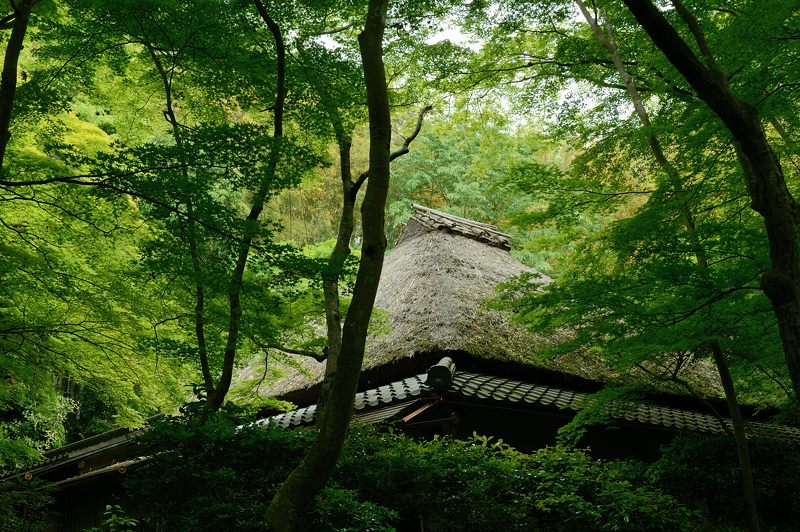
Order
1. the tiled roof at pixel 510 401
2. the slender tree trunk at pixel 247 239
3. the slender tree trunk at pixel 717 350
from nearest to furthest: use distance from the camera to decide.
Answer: the slender tree trunk at pixel 247 239 < the slender tree trunk at pixel 717 350 < the tiled roof at pixel 510 401

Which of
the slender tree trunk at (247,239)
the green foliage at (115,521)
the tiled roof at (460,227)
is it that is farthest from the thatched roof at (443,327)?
the green foliage at (115,521)

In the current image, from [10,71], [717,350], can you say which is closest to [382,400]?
[717,350]

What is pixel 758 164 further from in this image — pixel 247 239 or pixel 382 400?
pixel 382 400

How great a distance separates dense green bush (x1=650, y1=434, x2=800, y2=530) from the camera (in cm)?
588

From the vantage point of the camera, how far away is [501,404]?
21.4ft

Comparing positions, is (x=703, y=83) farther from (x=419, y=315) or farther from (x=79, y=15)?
(x=419, y=315)

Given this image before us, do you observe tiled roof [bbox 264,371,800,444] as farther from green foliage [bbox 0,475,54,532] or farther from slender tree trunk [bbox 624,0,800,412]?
slender tree trunk [bbox 624,0,800,412]

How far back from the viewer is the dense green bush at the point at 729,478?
5.88m

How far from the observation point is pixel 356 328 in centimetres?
357

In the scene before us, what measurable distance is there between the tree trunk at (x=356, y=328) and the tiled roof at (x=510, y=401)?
261cm

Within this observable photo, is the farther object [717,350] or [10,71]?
[717,350]

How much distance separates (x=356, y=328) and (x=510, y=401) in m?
3.34

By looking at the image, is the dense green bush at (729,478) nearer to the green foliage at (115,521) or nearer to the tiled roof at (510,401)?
the tiled roof at (510,401)

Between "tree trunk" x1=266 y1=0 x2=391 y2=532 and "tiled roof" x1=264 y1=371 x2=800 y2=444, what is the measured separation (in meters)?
2.61
